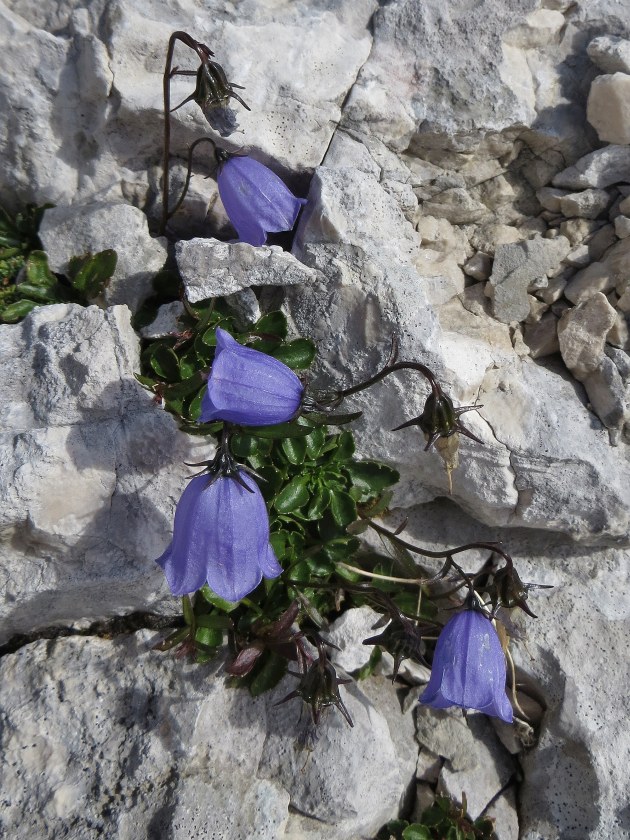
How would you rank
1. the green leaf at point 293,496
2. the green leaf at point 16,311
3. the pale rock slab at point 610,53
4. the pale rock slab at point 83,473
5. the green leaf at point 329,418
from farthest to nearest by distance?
1. the pale rock slab at point 610,53
2. the green leaf at point 16,311
3. the green leaf at point 293,496
4. the pale rock slab at point 83,473
5. the green leaf at point 329,418

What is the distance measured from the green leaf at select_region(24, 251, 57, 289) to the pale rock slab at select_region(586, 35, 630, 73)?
9.99ft

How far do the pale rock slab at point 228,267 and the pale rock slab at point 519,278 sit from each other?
1.03 metres

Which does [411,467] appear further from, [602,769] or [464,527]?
[602,769]

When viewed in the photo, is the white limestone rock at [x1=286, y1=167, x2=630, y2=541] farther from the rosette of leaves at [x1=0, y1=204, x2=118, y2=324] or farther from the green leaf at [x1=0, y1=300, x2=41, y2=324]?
the green leaf at [x1=0, y1=300, x2=41, y2=324]

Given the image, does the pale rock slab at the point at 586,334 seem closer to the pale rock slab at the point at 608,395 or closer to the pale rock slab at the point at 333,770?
the pale rock slab at the point at 608,395

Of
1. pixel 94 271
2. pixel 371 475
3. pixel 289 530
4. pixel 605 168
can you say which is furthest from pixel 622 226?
pixel 94 271

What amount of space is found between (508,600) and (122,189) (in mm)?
2772

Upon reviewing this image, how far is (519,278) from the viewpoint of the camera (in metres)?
3.57

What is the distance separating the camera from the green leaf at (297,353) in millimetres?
3168

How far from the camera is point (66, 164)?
3641 mm

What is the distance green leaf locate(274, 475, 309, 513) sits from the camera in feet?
10.3

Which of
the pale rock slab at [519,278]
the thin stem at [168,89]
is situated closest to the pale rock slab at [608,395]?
the pale rock slab at [519,278]

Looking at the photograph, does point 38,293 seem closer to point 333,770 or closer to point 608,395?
point 333,770

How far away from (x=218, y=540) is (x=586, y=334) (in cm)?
207
